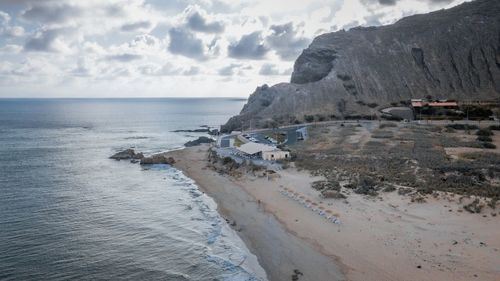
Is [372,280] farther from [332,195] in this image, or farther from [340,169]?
[340,169]

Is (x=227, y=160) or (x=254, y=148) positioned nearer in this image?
(x=227, y=160)

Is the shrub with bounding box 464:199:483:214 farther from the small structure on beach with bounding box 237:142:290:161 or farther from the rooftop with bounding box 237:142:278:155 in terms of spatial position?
the rooftop with bounding box 237:142:278:155

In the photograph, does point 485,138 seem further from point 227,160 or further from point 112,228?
point 112,228

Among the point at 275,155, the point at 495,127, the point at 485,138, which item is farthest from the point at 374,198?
the point at 495,127

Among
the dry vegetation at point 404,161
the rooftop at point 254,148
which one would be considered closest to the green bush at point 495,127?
the dry vegetation at point 404,161

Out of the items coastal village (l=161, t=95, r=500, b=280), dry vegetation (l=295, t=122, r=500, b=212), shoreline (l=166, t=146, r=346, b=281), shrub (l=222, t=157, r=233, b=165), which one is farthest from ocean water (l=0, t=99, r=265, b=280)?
dry vegetation (l=295, t=122, r=500, b=212)

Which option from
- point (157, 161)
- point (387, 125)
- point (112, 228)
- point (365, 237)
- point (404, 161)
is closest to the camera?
point (365, 237)
